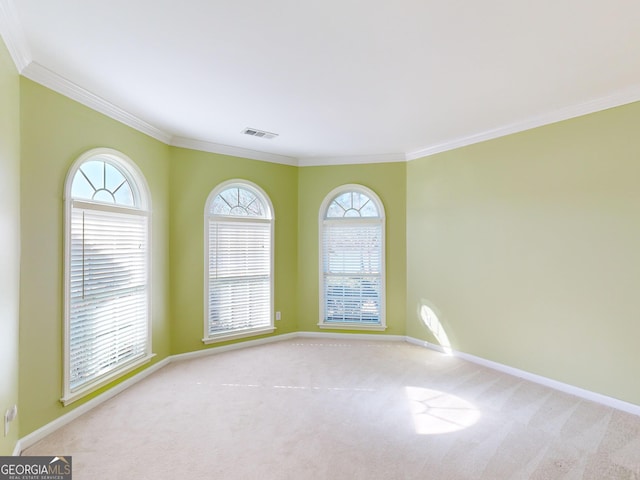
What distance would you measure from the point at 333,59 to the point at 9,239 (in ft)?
7.97

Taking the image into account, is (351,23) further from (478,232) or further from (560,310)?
(560,310)

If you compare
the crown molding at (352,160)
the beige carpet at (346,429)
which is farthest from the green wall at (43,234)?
the crown molding at (352,160)

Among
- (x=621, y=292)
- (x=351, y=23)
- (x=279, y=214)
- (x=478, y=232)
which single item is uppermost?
(x=351, y=23)

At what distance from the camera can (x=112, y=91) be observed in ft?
9.34

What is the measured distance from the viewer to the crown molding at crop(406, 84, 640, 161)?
112 inches

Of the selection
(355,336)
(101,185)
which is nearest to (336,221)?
(355,336)

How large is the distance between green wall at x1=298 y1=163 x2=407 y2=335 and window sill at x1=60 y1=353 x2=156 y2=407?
2256mm

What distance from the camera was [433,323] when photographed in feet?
14.9

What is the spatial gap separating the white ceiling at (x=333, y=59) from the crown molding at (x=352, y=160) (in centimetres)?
117

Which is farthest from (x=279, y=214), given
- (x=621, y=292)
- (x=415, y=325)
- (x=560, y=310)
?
(x=621, y=292)

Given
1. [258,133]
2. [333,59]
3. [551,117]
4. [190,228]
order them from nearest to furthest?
[333,59] < [551,117] < [258,133] < [190,228]

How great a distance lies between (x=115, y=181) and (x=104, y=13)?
1.80 metres

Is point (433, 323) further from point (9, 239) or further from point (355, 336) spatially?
point (9, 239)

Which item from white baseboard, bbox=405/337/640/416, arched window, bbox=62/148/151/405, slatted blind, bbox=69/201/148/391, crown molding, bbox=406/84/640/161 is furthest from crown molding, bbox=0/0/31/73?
white baseboard, bbox=405/337/640/416
